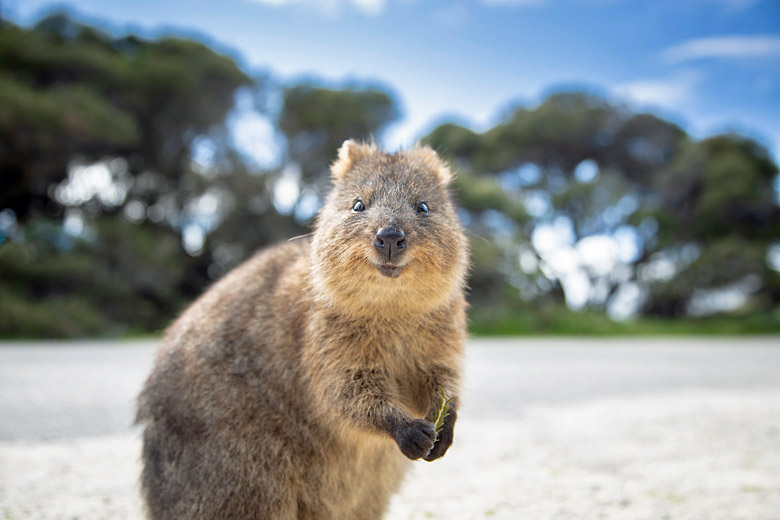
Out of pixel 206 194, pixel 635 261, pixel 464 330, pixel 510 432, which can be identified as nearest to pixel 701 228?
pixel 635 261

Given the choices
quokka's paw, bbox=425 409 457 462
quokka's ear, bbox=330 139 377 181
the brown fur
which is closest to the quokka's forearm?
the brown fur

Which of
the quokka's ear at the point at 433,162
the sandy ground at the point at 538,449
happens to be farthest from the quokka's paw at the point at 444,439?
the quokka's ear at the point at 433,162

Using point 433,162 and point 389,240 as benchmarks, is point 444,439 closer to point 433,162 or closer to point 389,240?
point 389,240

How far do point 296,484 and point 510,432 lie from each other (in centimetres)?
339

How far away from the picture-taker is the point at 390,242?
269cm

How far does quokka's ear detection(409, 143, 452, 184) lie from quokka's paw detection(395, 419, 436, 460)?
1.55m

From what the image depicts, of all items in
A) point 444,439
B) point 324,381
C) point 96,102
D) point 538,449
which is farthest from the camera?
point 96,102

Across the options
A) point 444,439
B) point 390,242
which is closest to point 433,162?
point 390,242

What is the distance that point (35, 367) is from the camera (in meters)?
9.69

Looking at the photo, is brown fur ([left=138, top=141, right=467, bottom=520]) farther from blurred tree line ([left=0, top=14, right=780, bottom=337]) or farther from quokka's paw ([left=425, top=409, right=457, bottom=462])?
blurred tree line ([left=0, top=14, right=780, bottom=337])

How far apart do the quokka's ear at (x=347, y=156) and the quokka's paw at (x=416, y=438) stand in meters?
1.61

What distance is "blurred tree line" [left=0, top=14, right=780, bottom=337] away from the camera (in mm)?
18469

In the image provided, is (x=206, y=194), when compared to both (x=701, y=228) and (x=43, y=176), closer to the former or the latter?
(x=43, y=176)

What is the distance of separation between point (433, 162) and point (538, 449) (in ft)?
9.60
